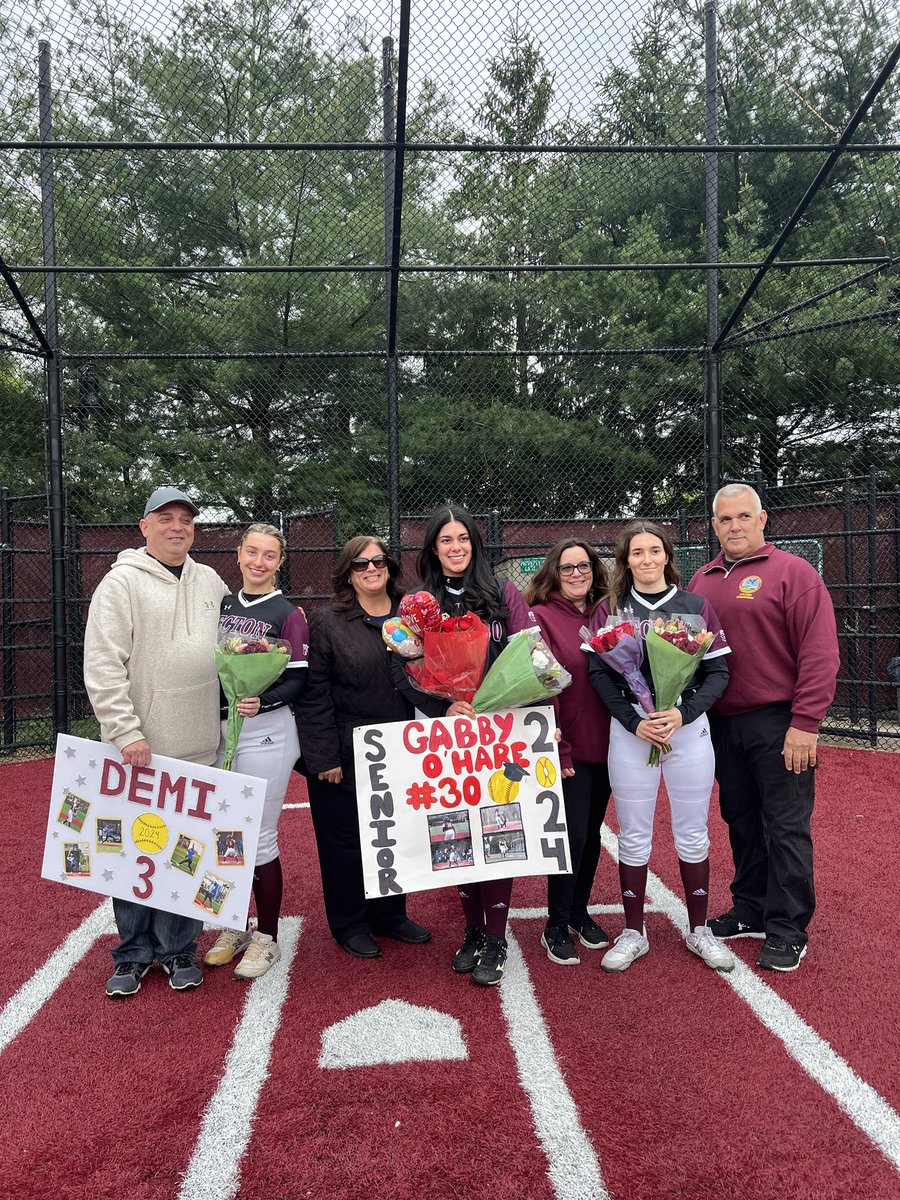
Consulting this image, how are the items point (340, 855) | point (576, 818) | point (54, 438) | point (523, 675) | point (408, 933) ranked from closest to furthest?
1. point (523, 675)
2. point (576, 818)
3. point (340, 855)
4. point (408, 933)
5. point (54, 438)

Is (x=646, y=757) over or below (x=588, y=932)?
over

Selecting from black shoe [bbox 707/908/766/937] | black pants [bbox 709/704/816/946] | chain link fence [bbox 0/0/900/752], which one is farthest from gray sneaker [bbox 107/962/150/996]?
chain link fence [bbox 0/0/900/752]

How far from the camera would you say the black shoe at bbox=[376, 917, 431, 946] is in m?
3.84

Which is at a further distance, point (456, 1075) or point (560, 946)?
point (560, 946)

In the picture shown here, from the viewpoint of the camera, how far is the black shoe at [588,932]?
12.2ft

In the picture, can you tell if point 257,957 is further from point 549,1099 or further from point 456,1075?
point 549,1099

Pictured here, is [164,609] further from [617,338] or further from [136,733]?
[617,338]

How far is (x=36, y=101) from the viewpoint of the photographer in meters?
7.17

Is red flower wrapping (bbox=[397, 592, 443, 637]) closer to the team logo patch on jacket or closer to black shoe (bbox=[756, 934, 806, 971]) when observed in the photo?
the team logo patch on jacket

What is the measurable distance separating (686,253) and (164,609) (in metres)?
12.4

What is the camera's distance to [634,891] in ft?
11.8

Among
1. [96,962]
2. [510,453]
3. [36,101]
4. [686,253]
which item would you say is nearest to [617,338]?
[686,253]

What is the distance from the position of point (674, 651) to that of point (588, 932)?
1422 millimetres

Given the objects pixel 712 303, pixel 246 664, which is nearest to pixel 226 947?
pixel 246 664
